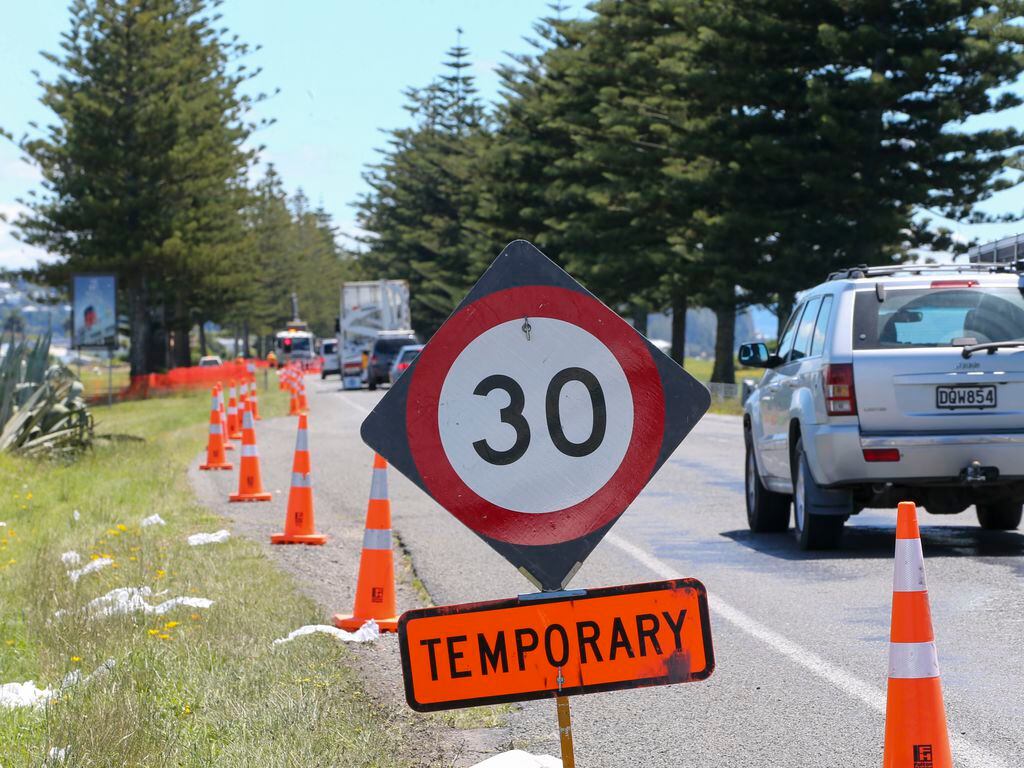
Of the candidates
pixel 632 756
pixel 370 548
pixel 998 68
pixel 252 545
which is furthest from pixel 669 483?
pixel 998 68

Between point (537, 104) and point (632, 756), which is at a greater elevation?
point (537, 104)

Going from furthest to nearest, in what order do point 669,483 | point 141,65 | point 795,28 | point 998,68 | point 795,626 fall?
point 141,65
point 795,28
point 998,68
point 669,483
point 795,626

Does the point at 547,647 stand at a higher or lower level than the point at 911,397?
lower

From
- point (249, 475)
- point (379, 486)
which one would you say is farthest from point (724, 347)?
point (379, 486)

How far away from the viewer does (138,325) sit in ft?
202

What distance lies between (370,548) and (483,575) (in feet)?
7.38

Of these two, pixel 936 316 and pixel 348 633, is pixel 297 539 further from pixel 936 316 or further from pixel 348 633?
pixel 936 316

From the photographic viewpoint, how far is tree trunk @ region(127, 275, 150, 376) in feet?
202

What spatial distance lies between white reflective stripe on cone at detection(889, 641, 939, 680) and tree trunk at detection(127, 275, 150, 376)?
58327 millimetres

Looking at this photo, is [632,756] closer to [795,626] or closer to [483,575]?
[795,626]

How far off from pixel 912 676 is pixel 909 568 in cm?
31

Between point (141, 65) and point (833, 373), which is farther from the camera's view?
point (141, 65)

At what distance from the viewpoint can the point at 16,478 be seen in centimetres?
1788

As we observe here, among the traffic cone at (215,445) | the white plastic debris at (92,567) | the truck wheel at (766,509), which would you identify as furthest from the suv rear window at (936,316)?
the traffic cone at (215,445)
